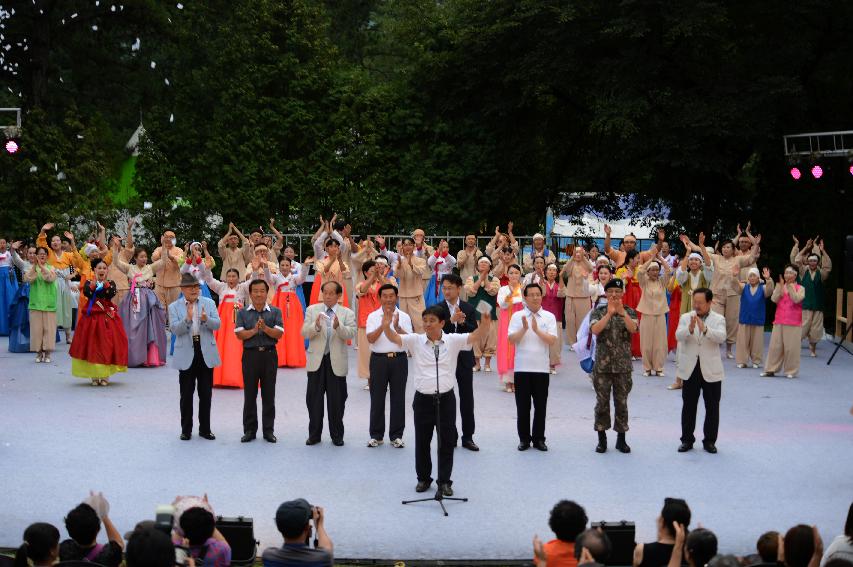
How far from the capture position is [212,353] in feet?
36.6

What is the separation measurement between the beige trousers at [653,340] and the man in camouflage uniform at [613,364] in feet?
17.1

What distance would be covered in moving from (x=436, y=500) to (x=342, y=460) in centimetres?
167

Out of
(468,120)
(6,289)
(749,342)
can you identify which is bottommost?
(749,342)

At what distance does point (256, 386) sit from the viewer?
11102 mm

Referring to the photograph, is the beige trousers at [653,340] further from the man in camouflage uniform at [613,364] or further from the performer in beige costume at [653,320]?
the man in camouflage uniform at [613,364]

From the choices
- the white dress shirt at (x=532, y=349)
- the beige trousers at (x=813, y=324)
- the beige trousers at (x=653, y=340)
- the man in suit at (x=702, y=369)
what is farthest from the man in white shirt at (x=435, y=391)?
the beige trousers at (x=813, y=324)

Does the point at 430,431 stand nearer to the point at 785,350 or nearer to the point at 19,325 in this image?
the point at 785,350

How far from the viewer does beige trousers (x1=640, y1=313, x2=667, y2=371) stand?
15.8 m

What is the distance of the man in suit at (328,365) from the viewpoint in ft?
35.7

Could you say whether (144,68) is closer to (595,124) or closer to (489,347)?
(595,124)

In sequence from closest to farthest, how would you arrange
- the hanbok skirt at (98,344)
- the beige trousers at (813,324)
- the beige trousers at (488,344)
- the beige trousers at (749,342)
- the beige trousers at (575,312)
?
the hanbok skirt at (98,344), the beige trousers at (488,344), the beige trousers at (749,342), the beige trousers at (575,312), the beige trousers at (813,324)

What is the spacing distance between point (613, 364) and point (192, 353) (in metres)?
4.12

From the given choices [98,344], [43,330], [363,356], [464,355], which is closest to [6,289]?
[43,330]

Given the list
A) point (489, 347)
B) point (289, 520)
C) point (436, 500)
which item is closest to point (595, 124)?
point (489, 347)
